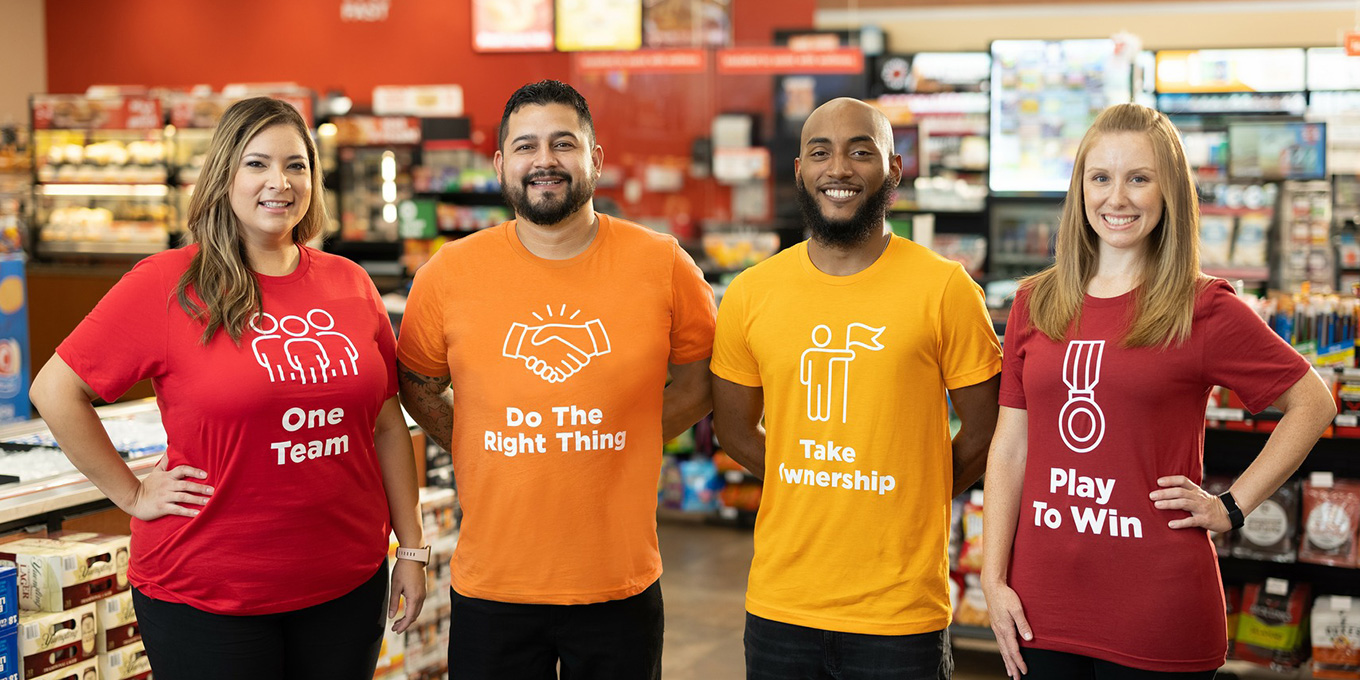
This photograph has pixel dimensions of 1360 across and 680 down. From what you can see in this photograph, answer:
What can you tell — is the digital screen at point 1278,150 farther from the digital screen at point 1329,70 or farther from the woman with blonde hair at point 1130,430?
the woman with blonde hair at point 1130,430

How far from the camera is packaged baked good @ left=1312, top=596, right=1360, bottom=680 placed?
411 centimetres

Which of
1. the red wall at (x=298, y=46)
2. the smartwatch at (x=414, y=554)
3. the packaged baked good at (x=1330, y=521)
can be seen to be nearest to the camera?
the smartwatch at (x=414, y=554)

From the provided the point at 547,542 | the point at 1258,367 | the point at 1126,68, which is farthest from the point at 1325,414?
the point at 1126,68

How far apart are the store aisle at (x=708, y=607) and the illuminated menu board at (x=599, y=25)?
6.43 meters

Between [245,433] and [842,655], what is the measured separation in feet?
3.75

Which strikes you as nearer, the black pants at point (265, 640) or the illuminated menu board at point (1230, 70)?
the black pants at point (265, 640)

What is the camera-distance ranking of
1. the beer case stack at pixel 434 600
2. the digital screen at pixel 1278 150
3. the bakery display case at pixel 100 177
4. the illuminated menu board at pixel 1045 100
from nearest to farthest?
the beer case stack at pixel 434 600
the digital screen at pixel 1278 150
the illuminated menu board at pixel 1045 100
the bakery display case at pixel 100 177

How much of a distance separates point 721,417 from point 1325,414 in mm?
1101

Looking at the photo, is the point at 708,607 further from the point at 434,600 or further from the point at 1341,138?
the point at 1341,138

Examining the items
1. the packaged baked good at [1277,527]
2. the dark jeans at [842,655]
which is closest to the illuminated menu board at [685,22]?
the packaged baked good at [1277,527]

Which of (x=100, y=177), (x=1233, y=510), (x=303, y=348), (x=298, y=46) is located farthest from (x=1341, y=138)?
(x=298, y=46)

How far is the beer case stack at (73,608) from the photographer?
2727 millimetres

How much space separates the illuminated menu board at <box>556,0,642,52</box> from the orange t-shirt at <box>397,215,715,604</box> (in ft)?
32.5

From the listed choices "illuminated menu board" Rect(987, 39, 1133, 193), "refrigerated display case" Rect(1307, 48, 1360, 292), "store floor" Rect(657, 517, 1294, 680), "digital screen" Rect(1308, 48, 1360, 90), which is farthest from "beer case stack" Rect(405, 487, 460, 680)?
"digital screen" Rect(1308, 48, 1360, 90)
